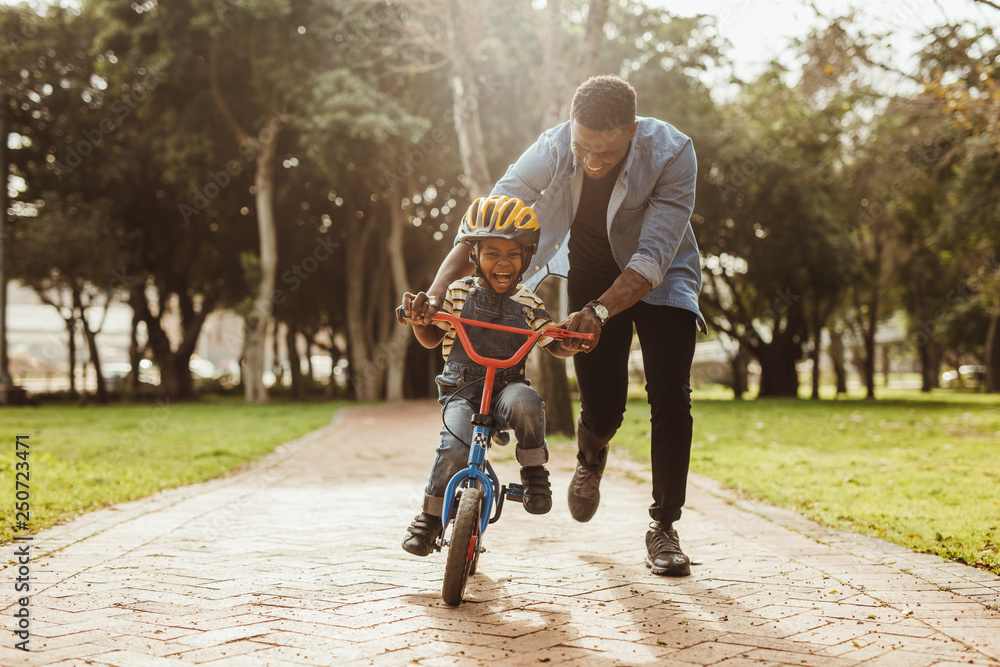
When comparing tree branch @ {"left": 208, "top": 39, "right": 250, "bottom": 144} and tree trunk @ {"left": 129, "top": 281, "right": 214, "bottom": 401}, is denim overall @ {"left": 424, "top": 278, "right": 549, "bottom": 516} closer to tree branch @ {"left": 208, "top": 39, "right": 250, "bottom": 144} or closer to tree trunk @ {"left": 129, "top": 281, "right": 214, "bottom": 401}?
tree branch @ {"left": 208, "top": 39, "right": 250, "bottom": 144}

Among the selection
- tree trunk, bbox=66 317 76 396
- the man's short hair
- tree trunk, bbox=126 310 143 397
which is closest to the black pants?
the man's short hair

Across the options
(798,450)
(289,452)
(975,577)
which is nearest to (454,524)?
(975,577)

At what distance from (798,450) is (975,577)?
6610 millimetres

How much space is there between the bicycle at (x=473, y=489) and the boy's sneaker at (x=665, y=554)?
80cm

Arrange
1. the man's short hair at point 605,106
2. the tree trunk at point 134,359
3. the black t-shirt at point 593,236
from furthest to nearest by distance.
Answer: the tree trunk at point 134,359 → the black t-shirt at point 593,236 → the man's short hair at point 605,106

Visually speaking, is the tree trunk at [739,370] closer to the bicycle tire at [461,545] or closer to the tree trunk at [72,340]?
the tree trunk at [72,340]

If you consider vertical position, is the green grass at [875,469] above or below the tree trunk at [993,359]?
below

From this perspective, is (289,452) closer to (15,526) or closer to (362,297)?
(15,526)

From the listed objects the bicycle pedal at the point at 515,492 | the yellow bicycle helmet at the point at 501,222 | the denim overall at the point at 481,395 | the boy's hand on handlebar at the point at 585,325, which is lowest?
the bicycle pedal at the point at 515,492

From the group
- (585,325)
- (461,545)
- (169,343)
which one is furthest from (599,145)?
(169,343)

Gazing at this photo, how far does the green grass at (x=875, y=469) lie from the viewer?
185 inches

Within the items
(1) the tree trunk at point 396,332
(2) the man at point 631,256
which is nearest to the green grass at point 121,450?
(2) the man at point 631,256

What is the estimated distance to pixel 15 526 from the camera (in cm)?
446

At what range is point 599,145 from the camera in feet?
10.8
